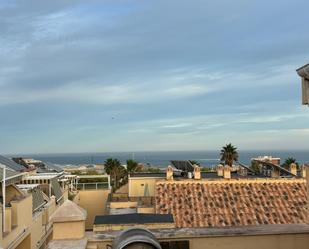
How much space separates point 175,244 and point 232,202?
17934 mm

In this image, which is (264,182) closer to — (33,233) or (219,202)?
(219,202)

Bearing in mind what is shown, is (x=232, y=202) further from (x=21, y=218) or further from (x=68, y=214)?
(x=68, y=214)

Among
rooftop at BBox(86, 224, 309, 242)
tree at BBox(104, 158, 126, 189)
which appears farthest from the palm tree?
rooftop at BBox(86, 224, 309, 242)

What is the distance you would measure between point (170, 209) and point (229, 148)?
43976 millimetres

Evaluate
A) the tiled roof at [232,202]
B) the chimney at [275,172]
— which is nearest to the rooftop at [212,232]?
the tiled roof at [232,202]

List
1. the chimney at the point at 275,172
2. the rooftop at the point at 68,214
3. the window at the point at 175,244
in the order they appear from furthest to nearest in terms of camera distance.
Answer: the chimney at the point at 275,172 → the window at the point at 175,244 → the rooftop at the point at 68,214

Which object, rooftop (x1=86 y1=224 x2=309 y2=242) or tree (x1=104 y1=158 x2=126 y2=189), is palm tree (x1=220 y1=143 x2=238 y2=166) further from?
rooftop (x1=86 y1=224 x2=309 y2=242)

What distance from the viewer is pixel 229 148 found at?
2562 inches

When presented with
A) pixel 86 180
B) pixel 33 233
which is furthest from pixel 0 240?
pixel 86 180

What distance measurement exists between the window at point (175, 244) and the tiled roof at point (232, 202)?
1481cm

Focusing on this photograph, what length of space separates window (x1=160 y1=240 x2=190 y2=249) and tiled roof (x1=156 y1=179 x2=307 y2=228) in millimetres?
14807

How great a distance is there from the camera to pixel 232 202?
2291 centimetres

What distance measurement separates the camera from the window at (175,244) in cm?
557

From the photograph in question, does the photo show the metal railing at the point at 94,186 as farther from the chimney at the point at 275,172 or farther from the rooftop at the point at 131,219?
the rooftop at the point at 131,219
